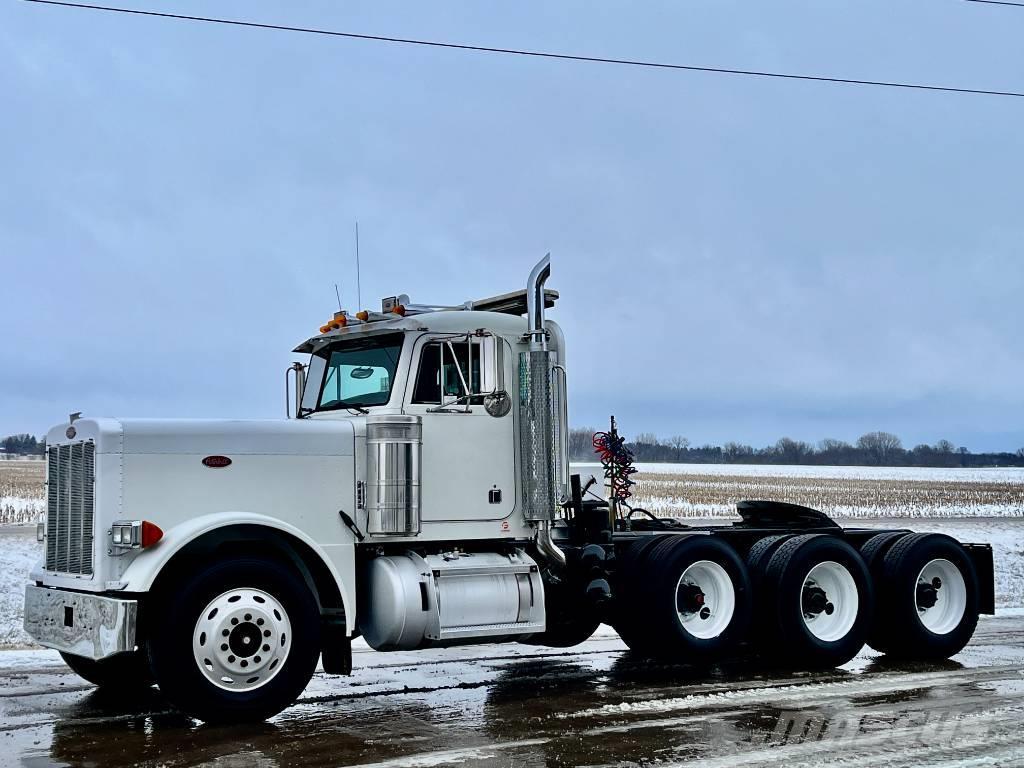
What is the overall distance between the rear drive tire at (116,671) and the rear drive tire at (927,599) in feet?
23.1

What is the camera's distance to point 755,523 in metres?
12.5

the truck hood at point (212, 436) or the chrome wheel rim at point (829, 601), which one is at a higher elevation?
the truck hood at point (212, 436)

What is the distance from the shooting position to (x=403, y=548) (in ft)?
31.5

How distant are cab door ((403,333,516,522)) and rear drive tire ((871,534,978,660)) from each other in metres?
4.37

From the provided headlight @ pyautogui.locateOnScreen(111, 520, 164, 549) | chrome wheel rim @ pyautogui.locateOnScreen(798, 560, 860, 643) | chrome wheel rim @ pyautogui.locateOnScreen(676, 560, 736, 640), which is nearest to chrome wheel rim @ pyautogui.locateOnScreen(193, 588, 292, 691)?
headlight @ pyautogui.locateOnScreen(111, 520, 164, 549)

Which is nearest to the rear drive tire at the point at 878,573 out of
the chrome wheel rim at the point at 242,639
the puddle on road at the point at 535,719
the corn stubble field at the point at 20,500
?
the puddle on road at the point at 535,719

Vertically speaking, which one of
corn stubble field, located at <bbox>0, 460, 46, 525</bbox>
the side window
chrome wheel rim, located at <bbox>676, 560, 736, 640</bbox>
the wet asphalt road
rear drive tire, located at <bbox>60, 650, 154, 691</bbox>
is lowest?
the wet asphalt road

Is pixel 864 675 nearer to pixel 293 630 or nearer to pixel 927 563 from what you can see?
pixel 927 563

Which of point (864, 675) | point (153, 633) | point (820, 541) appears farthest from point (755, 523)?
point (153, 633)

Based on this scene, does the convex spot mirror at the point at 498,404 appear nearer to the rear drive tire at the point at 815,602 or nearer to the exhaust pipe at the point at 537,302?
the exhaust pipe at the point at 537,302

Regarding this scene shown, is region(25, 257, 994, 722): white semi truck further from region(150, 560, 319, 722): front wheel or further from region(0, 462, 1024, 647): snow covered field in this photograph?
region(0, 462, 1024, 647): snow covered field

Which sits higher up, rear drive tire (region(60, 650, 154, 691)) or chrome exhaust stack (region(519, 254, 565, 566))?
chrome exhaust stack (region(519, 254, 565, 566))

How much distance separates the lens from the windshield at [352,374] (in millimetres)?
9758

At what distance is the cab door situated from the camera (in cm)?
960
